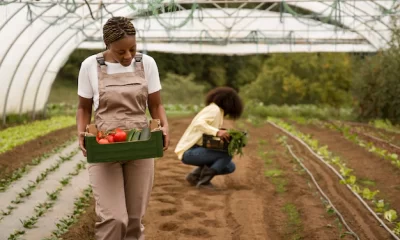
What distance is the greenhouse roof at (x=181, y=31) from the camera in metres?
13.5

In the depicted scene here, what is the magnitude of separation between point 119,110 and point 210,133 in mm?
3841

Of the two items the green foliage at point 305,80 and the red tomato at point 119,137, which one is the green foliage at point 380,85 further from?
the red tomato at point 119,137

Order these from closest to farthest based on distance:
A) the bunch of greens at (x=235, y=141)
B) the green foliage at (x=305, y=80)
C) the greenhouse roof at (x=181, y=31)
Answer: the bunch of greens at (x=235, y=141) → the greenhouse roof at (x=181, y=31) → the green foliage at (x=305, y=80)

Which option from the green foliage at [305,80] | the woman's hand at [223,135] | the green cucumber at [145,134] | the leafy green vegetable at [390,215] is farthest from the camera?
the green foliage at [305,80]

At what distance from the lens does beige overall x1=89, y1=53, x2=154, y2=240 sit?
11.8 ft

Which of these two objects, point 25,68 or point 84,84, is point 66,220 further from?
point 25,68

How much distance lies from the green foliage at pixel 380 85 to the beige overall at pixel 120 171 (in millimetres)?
14164

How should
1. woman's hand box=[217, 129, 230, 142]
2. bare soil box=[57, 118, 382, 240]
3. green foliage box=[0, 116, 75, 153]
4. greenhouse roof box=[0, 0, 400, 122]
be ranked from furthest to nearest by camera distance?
greenhouse roof box=[0, 0, 400, 122] → green foliage box=[0, 116, 75, 153] → woman's hand box=[217, 129, 230, 142] → bare soil box=[57, 118, 382, 240]

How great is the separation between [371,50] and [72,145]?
11.6m

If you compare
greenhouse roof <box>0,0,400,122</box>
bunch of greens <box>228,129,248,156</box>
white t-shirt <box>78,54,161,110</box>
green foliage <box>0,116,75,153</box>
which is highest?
greenhouse roof <box>0,0,400,122</box>

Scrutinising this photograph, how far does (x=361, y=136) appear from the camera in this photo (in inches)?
587

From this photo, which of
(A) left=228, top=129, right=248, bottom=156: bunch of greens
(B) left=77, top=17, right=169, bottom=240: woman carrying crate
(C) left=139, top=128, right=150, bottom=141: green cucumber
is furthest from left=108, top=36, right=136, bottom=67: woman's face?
(A) left=228, top=129, right=248, bottom=156: bunch of greens

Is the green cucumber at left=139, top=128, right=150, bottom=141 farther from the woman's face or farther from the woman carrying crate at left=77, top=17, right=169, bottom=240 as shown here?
the woman's face

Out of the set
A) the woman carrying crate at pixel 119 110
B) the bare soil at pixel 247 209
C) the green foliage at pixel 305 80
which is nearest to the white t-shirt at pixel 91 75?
the woman carrying crate at pixel 119 110
